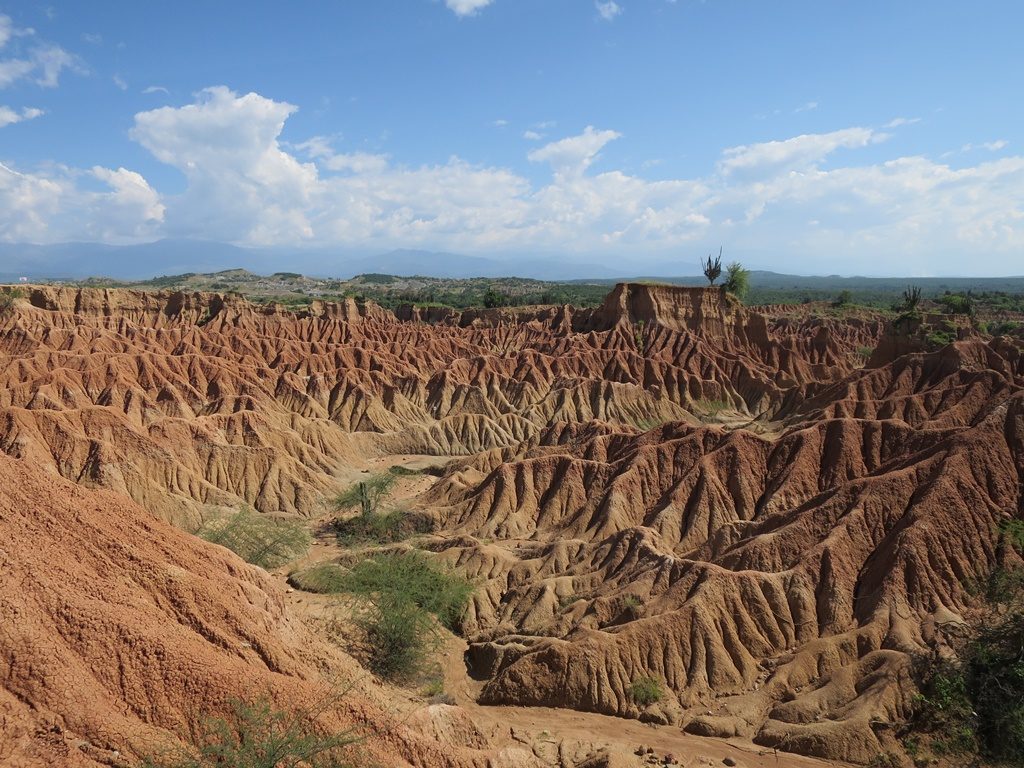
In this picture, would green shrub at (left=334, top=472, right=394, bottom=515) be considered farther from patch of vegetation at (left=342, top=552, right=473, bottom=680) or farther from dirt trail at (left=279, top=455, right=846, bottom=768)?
dirt trail at (left=279, top=455, right=846, bottom=768)

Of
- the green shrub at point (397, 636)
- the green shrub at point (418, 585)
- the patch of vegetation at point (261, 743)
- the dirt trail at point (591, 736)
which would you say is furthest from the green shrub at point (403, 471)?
the patch of vegetation at point (261, 743)

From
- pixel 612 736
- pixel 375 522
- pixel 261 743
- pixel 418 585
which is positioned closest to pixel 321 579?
pixel 418 585

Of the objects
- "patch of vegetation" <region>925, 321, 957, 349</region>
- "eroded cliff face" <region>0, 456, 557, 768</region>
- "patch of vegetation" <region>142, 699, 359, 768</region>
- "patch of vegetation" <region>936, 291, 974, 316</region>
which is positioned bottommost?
"patch of vegetation" <region>142, 699, 359, 768</region>

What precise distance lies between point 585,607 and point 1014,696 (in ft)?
52.5

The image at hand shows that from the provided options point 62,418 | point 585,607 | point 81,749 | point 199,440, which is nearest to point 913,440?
point 585,607

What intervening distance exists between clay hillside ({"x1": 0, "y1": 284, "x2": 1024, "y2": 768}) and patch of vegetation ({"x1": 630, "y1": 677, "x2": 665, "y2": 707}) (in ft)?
0.36

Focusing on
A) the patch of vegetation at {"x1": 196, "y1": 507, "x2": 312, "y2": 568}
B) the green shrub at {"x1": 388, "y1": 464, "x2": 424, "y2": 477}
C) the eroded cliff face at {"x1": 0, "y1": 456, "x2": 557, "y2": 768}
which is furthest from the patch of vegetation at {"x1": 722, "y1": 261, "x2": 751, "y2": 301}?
the eroded cliff face at {"x1": 0, "y1": 456, "x2": 557, "y2": 768}

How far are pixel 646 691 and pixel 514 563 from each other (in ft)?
39.7

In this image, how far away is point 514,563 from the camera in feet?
117

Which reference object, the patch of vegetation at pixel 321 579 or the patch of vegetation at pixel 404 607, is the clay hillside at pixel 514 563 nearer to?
the patch of vegetation at pixel 321 579

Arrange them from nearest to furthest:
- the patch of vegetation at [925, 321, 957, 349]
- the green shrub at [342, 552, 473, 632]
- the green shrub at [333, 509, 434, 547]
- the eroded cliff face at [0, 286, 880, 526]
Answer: the green shrub at [342, 552, 473, 632]
the green shrub at [333, 509, 434, 547]
the eroded cliff face at [0, 286, 880, 526]
the patch of vegetation at [925, 321, 957, 349]

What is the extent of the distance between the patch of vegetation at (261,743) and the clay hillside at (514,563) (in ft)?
0.99

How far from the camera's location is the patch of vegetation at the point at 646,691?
81.5 feet

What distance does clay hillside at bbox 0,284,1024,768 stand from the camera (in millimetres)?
15695
